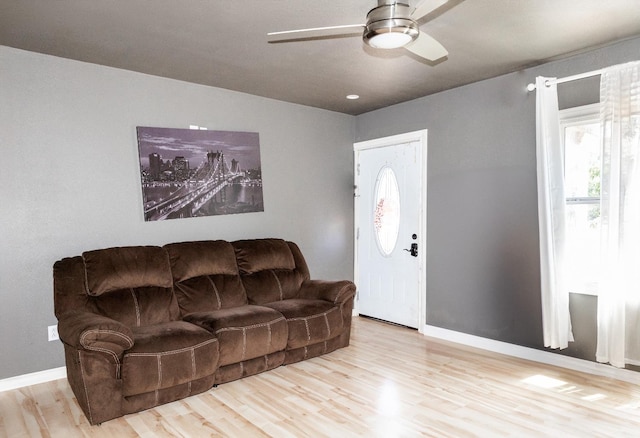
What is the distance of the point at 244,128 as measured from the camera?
434cm

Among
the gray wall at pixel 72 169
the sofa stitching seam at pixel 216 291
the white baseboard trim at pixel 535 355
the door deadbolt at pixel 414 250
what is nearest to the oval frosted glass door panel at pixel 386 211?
the door deadbolt at pixel 414 250

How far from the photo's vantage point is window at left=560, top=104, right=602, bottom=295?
10.9ft

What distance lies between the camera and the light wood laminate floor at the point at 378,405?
2.49 metres

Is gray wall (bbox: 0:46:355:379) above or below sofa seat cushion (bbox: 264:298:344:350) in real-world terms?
above

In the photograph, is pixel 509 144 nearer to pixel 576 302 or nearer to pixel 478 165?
pixel 478 165

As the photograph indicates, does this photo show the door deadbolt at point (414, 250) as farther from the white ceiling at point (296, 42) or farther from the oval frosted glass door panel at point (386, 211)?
the white ceiling at point (296, 42)

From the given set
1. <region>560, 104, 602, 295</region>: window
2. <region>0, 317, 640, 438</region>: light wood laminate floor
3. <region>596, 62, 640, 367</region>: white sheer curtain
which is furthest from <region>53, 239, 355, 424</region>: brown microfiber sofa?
<region>596, 62, 640, 367</region>: white sheer curtain

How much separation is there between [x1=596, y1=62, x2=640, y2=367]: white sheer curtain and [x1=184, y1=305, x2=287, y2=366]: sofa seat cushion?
238 centimetres

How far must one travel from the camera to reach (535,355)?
3.57 meters

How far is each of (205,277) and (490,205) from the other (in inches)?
104

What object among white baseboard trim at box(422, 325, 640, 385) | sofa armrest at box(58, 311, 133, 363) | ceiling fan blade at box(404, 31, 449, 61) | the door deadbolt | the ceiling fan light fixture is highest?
ceiling fan blade at box(404, 31, 449, 61)

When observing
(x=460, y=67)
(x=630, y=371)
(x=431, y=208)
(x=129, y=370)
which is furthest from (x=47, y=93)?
(x=630, y=371)

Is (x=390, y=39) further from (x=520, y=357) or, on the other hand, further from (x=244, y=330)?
(x=520, y=357)

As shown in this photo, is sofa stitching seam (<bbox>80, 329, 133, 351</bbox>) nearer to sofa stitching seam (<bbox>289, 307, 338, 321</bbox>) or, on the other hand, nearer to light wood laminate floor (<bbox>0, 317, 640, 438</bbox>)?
light wood laminate floor (<bbox>0, 317, 640, 438</bbox>)
